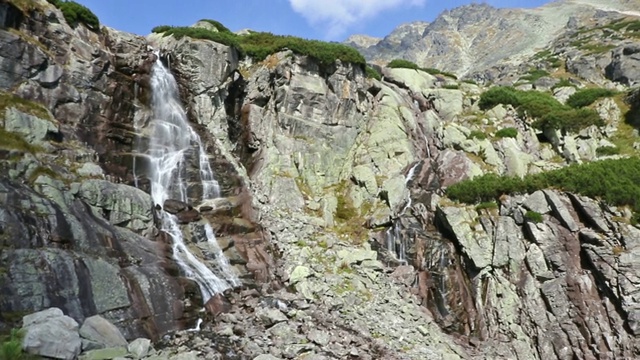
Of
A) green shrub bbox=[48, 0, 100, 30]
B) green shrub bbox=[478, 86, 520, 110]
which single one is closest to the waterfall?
green shrub bbox=[478, 86, 520, 110]

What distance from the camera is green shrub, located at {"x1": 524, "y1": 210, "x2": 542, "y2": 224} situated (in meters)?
27.8

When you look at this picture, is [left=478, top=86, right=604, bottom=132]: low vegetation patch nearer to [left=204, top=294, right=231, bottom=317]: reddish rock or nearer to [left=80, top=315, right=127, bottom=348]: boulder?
[left=204, top=294, right=231, bottom=317]: reddish rock

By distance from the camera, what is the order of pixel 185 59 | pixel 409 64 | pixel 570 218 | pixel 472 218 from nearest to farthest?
pixel 570 218 → pixel 472 218 → pixel 185 59 → pixel 409 64

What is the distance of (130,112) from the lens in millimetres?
31312

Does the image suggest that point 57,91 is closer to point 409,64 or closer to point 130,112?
point 130,112

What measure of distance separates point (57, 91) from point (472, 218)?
2830 cm

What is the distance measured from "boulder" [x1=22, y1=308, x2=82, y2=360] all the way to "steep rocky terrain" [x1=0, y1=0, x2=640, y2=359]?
24 centimetres

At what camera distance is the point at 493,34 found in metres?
158

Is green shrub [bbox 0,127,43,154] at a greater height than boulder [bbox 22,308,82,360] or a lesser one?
greater

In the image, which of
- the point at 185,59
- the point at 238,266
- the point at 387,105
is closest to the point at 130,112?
the point at 185,59

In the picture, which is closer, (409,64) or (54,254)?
(54,254)

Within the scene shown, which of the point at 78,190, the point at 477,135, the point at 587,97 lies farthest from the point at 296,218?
the point at 587,97

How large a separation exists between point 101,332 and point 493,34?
16899 cm

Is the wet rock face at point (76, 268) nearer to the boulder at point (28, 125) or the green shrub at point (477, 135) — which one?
the boulder at point (28, 125)
